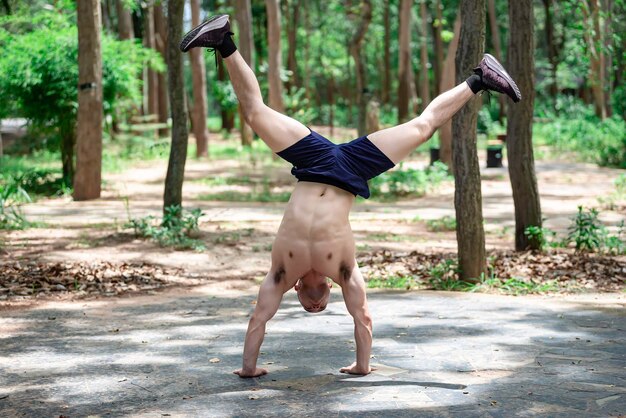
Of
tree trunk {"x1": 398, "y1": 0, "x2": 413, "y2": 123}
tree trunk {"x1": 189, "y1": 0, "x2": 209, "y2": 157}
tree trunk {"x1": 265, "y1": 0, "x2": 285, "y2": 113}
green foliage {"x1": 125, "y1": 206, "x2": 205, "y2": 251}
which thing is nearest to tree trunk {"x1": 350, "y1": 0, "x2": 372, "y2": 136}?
tree trunk {"x1": 265, "y1": 0, "x2": 285, "y2": 113}

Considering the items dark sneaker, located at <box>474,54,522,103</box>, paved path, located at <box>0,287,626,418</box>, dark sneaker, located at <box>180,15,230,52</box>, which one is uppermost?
dark sneaker, located at <box>180,15,230,52</box>

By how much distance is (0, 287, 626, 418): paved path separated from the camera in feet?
16.7

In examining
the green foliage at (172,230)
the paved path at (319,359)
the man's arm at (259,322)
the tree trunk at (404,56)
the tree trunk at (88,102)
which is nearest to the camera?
the paved path at (319,359)

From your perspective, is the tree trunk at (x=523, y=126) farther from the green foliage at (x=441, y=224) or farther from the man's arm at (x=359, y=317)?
the man's arm at (x=359, y=317)

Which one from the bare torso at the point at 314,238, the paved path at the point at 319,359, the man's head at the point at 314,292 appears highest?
the bare torso at the point at 314,238

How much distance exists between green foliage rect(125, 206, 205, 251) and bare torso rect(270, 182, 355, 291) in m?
6.09

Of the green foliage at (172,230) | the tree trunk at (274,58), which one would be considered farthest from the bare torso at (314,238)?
the tree trunk at (274,58)

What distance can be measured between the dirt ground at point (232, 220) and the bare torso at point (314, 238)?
4.58 metres

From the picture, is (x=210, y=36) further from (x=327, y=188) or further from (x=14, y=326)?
(x=14, y=326)

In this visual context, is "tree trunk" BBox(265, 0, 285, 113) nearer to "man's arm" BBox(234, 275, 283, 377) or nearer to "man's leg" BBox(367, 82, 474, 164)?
"man's leg" BBox(367, 82, 474, 164)

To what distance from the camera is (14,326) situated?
748 cm

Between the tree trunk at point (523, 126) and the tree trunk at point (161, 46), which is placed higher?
the tree trunk at point (161, 46)

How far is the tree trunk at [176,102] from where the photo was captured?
11820 mm

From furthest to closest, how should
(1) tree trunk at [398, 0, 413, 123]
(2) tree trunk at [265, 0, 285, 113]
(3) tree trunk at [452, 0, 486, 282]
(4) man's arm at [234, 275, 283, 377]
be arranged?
(1) tree trunk at [398, 0, 413, 123] → (2) tree trunk at [265, 0, 285, 113] → (3) tree trunk at [452, 0, 486, 282] → (4) man's arm at [234, 275, 283, 377]
